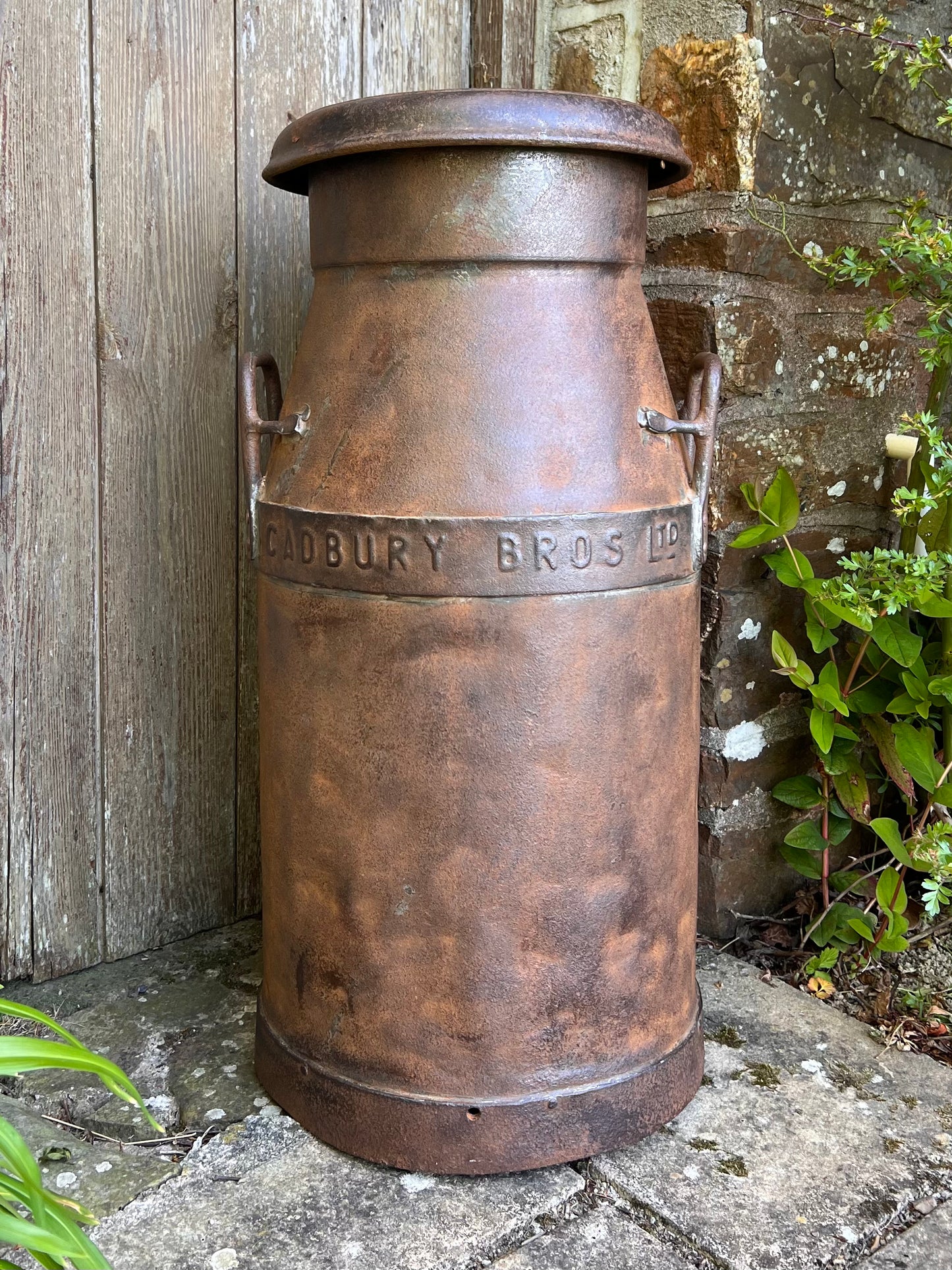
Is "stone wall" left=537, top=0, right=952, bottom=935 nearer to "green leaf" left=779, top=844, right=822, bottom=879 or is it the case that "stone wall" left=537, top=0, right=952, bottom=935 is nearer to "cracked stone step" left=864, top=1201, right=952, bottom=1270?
"green leaf" left=779, top=844, right=822, bottom=879

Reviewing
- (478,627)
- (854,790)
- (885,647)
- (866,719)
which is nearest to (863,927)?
(854,790)

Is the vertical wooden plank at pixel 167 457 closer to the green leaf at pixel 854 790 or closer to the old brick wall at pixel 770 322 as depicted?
the old brick wall at pixel 770 322

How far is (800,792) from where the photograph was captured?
2049mm

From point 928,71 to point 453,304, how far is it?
113 centimetres

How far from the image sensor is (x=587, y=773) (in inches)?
57.6

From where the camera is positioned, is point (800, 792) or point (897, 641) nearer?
→ point (897, 641)

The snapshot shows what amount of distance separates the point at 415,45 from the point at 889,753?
1.42m

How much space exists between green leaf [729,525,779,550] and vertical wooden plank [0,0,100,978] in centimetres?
99

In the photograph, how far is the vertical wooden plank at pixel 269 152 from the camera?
1.91 m

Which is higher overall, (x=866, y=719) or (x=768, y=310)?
(x=768, y=310)

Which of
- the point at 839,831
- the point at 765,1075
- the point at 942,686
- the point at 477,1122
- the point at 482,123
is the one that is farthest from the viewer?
the point at 839,831

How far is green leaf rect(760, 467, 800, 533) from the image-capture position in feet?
6.11

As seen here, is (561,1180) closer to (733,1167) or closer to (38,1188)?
(733,1167)

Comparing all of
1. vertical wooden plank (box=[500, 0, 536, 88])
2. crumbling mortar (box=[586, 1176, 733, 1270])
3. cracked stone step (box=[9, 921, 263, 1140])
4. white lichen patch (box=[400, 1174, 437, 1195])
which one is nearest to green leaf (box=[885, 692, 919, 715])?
crumbling mortar (box=[586, 1176, 733, 1270])
